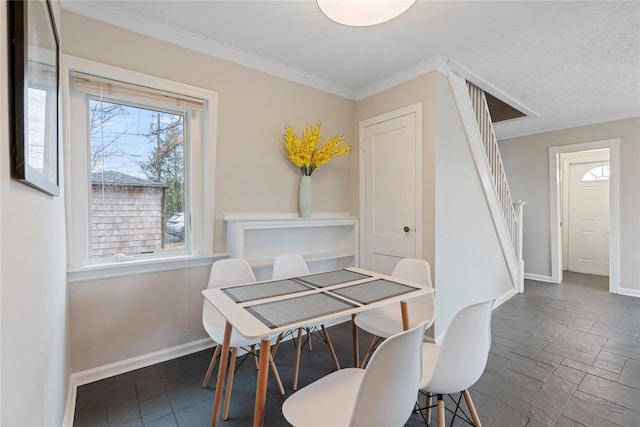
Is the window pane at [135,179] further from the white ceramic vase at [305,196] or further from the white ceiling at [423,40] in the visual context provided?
the white ceramic vase at [305,196]

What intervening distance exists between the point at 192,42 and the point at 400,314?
264 centimetres

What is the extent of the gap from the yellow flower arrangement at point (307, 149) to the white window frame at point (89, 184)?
694 millimetres

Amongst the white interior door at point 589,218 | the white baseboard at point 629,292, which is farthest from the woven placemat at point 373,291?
the white interior door at point 589,218

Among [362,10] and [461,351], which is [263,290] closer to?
[461,351]

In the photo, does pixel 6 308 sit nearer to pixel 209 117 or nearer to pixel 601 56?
pixel 209 117

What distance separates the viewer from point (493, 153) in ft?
12.1

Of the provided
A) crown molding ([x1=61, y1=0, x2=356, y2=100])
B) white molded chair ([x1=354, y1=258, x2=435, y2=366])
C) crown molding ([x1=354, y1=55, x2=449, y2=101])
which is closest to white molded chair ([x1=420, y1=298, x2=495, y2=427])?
white molded chair ([x1=354, y1=258, x2=435, y2=366])

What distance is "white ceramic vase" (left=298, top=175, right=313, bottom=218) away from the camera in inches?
114

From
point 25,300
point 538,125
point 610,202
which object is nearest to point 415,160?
point 25,300

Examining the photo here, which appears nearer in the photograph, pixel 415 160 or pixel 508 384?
pixel 508 384

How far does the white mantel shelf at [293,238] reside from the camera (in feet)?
8.21

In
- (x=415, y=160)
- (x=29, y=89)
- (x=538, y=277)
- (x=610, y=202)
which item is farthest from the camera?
(x=538, y=277)

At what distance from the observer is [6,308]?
68cm

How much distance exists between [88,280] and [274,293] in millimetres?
1340
